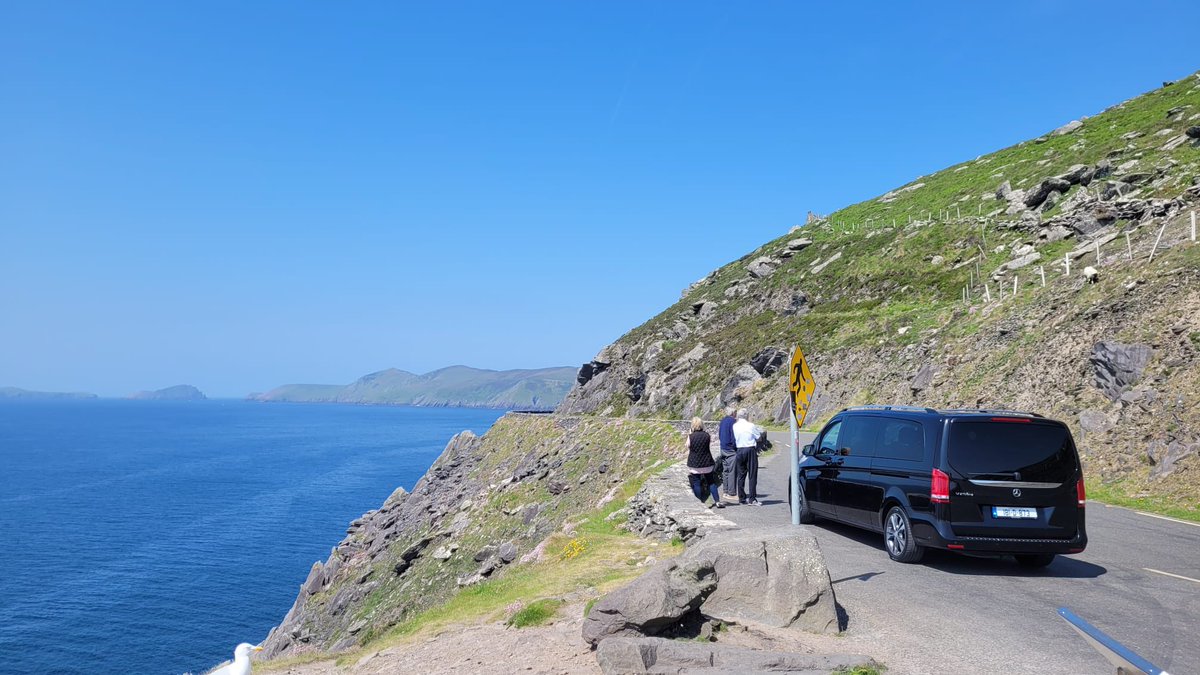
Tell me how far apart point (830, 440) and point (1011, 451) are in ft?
11.8

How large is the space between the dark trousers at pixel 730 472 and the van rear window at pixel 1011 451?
260 inches

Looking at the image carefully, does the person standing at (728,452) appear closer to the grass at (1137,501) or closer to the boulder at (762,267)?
the grass at (1137,501)

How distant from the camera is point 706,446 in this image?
1536cm

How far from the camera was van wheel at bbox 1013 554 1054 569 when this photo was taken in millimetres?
11070

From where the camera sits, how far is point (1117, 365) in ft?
68.9

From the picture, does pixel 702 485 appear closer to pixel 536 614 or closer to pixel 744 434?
pixel 744 434

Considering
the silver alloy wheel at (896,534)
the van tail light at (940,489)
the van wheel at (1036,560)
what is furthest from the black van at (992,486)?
the van wheel at (1036,560)

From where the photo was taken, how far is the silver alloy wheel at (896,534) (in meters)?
10.9

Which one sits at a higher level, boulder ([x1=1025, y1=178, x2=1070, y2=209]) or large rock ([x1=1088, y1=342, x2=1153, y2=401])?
boulder ([x1=1025, y1=178, x2=1070, y2=209])

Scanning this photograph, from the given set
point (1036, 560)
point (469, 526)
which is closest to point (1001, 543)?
point (1036, 560)

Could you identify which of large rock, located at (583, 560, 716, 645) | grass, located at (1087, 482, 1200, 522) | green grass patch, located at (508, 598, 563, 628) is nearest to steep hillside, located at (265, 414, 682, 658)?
green grass patch, located at (508, 598, 563, 628)

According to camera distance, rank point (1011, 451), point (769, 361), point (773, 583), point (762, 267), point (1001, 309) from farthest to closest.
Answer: point (762, 267)
point (769, 361)
point (1001, 309)
point (1011, 451)
point (773, 583)

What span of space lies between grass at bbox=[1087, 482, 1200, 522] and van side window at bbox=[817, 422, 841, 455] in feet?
26.3

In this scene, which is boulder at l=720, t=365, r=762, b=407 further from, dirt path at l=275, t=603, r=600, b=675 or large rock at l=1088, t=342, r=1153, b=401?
dirt path at l=275, t=603, r=600, b=675
